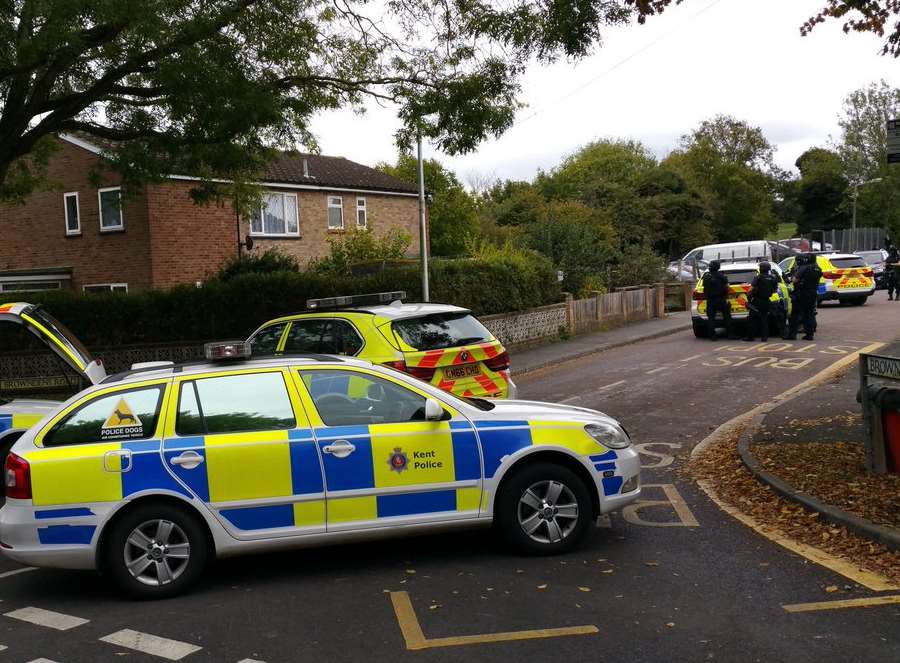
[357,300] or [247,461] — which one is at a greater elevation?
[357,300]

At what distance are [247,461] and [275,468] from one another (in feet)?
0.60

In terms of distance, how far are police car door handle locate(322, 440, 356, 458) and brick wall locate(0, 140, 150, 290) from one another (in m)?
19.2

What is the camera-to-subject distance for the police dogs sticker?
5672mm

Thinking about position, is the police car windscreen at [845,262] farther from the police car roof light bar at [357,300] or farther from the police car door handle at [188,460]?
the police car door handle at [188,460]

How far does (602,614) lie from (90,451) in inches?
130

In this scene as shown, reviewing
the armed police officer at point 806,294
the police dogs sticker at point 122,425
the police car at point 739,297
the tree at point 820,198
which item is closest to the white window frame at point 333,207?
the police car at point 739,297

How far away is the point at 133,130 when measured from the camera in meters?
14.1

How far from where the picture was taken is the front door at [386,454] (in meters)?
5.78

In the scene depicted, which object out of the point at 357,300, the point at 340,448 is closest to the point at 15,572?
the point at 340,448

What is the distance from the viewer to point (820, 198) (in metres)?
75.1

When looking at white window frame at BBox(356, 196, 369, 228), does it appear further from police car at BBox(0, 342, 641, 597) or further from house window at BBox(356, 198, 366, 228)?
police car at BBox(0, 342, 641, 597)

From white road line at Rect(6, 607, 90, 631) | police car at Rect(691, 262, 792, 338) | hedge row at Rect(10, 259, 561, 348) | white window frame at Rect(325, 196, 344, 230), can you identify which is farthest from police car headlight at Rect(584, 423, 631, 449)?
white window frame at Rect(325, 196, 344, 230)

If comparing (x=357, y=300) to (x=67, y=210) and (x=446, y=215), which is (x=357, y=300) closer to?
(x=67, y=210)

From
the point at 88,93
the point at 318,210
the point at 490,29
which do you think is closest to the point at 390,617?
the point at 490,29
